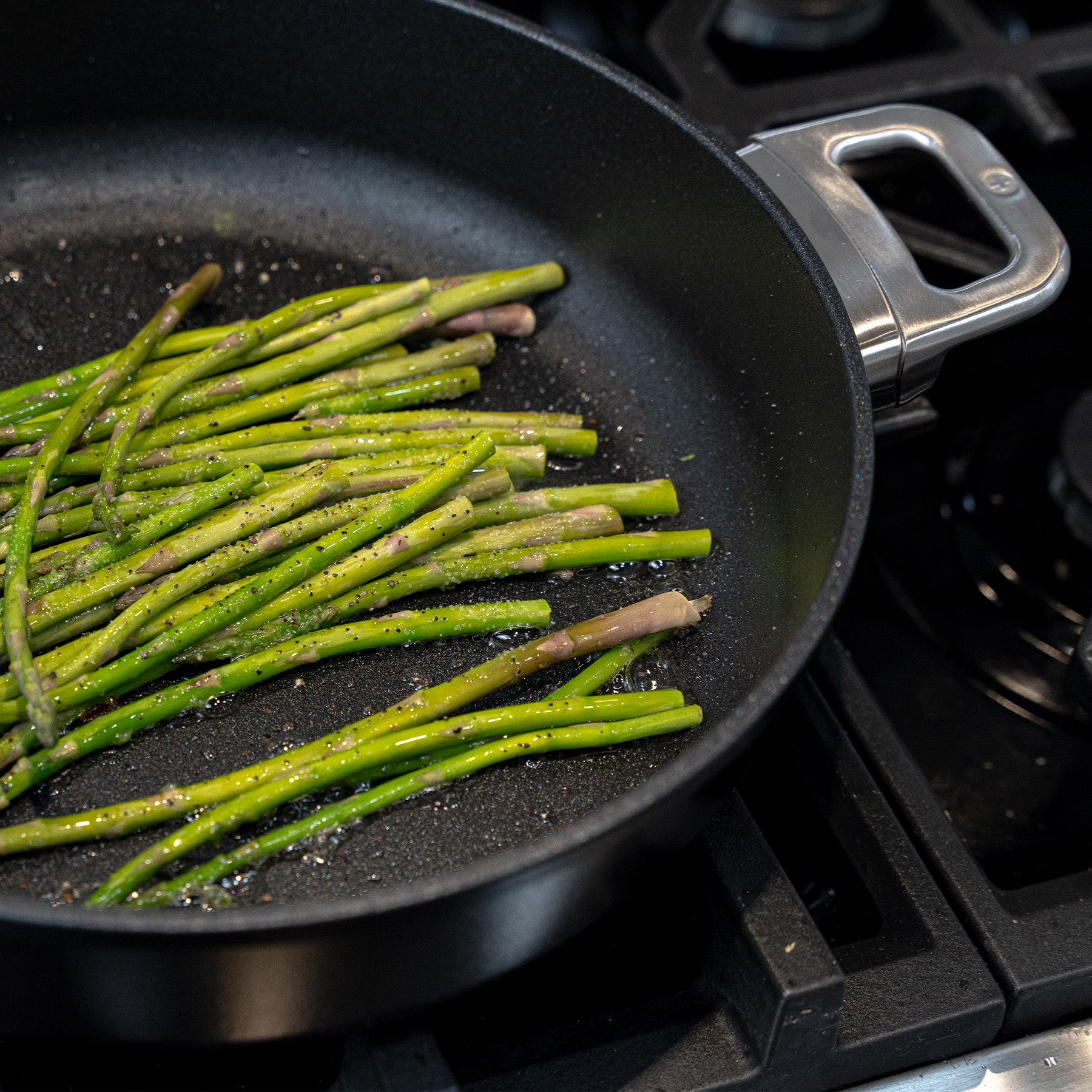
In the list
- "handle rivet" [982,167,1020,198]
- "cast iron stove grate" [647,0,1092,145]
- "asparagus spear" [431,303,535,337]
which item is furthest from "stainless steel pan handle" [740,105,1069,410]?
"asparagus spear" [431,303,535,337]

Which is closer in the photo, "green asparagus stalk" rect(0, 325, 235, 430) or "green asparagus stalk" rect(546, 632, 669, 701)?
"green asparagus stalk" rect(546, 632, 669, 701)

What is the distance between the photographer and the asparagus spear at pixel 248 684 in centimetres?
171

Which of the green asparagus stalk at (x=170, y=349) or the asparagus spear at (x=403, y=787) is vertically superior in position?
the green asparagus stalk at (x=170, y=349)

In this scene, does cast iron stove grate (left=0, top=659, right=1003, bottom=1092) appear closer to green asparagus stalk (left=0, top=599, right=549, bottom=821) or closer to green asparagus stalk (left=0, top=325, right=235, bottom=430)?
green asparagus stalk (left=0, top=599, right=549, bottom=821)

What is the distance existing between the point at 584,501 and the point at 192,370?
0.76 m

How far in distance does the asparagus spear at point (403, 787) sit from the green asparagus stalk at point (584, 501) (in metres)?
0.44

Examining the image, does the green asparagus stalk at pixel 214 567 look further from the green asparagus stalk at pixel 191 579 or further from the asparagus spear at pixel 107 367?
the asparagus spear at pixel 107 367

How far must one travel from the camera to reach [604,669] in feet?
6.44

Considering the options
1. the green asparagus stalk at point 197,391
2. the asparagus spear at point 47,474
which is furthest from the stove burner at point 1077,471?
the asparagus spear at point 47,474

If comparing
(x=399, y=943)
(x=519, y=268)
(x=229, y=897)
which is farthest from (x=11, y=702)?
(x=519, y=268)

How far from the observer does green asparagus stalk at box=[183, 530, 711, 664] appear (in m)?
1.94

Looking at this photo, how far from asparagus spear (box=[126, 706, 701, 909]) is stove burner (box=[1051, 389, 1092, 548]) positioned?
0.94 m

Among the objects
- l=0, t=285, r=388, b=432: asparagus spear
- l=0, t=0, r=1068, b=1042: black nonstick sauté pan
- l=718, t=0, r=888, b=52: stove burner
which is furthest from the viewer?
l=718, t=0, r=888, b=52: stove burner

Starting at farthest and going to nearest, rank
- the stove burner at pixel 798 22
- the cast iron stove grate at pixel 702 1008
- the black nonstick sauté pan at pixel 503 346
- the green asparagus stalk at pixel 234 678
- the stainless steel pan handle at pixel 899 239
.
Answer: the stove burner at pixel 798 22
the stainless steel pan handle at pixel 899 239
the green asparagus stalk at pixel 234 678
the cast iron stove grate at pixel 702 1008
the black nonstick sauté pan at pixel 503 346
